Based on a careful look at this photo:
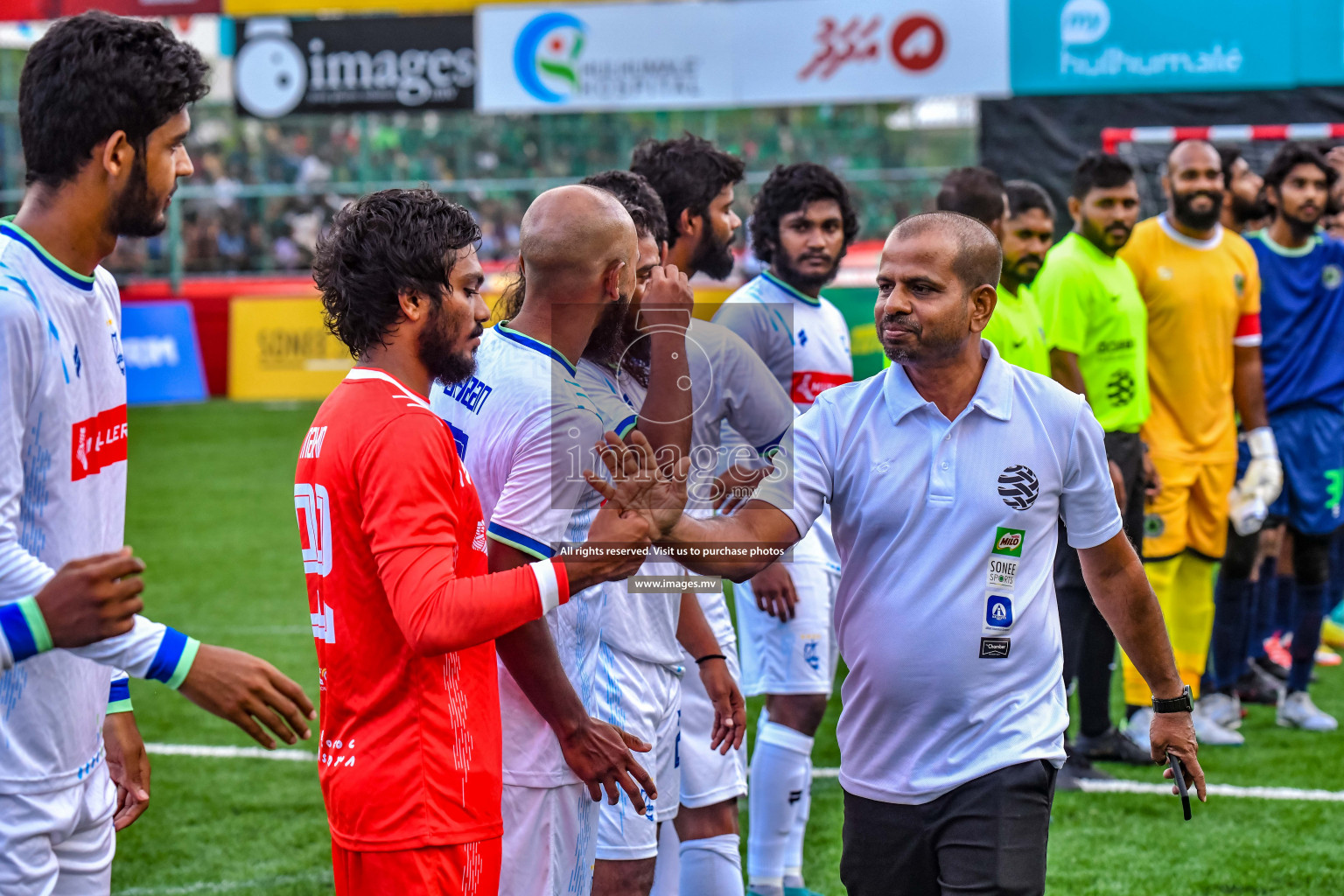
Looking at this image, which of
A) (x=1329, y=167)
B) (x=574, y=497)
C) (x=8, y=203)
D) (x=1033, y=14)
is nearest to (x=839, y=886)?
(x=574, y=497)

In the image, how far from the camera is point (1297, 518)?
7234 mm

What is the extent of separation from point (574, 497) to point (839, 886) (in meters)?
2.66

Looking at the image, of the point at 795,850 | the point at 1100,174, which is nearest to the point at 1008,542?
the point at 795,850

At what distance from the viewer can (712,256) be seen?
4.73 metres

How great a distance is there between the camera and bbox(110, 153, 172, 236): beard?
2578 mm

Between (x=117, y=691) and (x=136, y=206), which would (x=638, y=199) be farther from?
(x=117, y=691)

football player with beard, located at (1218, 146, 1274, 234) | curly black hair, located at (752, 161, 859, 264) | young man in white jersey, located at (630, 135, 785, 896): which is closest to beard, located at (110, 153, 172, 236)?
young man in white jersey, located at (630, 135, 785, 896)

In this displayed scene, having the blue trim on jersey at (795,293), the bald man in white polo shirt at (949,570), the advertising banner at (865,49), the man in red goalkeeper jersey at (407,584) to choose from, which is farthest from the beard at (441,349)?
the advertising banner at (865,49)

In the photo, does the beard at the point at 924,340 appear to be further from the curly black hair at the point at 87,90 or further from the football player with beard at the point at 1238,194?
the football player with beard at the point at 1238,194

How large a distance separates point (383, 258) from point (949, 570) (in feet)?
4.50

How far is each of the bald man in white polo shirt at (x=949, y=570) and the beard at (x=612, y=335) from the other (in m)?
0.53

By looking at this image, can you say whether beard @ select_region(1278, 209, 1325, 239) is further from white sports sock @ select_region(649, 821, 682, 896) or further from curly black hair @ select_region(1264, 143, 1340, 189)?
white sports sock @ select_region(649, 821, 682, 896)

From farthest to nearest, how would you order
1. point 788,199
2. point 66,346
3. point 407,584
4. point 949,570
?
point 788,199
point 949,570
point 66,346
point 407,584

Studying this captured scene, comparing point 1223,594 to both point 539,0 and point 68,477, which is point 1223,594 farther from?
point 539,0
